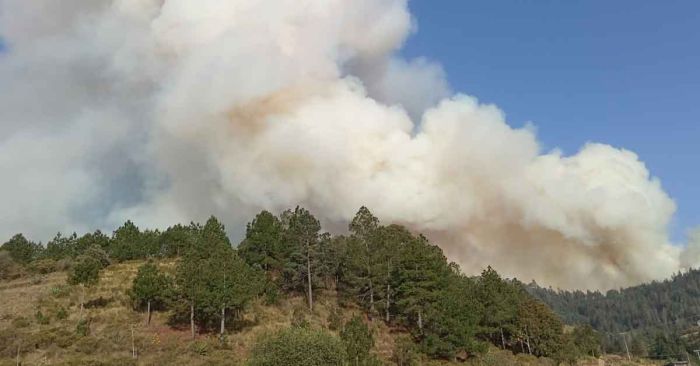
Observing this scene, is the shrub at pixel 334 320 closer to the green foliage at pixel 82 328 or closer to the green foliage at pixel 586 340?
the green foliage at pixel 82 328

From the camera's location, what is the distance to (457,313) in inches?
3174

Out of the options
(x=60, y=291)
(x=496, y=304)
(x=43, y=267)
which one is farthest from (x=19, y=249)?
(x=496, y=304)

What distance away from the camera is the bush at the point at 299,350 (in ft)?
170

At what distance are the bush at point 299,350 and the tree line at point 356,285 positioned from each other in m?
20.2

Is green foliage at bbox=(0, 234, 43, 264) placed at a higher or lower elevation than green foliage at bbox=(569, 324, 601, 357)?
higher

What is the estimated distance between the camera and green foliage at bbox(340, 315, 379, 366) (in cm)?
5825

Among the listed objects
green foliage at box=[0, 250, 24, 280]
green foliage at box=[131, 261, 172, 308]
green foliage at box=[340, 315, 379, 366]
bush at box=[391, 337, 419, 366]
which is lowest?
bush at box=[391, 337, 419, 366]

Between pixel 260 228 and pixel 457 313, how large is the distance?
123 feet

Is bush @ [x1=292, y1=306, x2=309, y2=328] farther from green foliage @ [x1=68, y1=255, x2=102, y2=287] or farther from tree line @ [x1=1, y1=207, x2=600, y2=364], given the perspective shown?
green foliage @ [x1=68, y1=255, x2=102, y2=287]

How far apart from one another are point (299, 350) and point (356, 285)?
44.5m

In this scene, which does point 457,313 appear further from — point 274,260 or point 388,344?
point 274,260

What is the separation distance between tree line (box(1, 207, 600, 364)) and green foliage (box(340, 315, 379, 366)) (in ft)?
58.5

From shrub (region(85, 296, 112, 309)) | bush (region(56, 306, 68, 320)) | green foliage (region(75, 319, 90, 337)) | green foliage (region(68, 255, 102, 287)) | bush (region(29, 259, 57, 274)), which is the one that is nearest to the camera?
green foliage (region(75, 319, 90, 337))

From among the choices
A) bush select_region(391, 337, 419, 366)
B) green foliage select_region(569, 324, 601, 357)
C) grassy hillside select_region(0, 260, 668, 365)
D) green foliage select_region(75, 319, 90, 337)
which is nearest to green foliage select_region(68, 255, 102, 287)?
grassy hillside select_region(0, 260, 668, 365)
